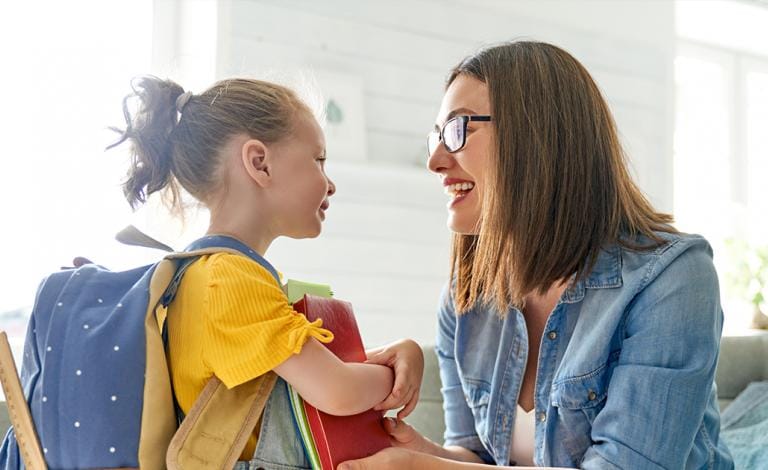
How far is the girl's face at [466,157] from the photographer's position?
179 cm

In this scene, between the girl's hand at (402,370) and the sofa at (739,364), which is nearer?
the girl's hand at (402,370)

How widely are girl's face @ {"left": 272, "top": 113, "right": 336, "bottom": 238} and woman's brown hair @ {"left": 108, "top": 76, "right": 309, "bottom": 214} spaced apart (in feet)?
0.10

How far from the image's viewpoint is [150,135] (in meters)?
1.67

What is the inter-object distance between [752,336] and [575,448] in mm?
1194

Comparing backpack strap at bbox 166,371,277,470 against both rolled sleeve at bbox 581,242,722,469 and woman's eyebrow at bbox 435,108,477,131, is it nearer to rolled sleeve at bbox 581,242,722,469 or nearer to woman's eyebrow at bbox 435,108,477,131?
rolled sleeve at bbox 581,242,722,469

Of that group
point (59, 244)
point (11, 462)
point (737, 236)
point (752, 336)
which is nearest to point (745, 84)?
point (737, 236)

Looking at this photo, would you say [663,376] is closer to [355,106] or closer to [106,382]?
[106,382]

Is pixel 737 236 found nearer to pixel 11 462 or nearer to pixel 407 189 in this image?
pixel 407 189

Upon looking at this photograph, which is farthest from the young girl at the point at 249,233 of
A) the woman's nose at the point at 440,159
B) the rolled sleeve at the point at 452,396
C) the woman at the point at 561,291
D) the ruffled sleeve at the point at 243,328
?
the rolled sleeve at the point at 452,396

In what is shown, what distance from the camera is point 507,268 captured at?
1.72 m

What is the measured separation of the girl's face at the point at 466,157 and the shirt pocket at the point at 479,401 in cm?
32

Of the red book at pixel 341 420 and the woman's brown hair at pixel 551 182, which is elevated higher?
the woman's brown hair at pixel 551 182

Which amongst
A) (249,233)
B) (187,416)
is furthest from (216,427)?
(249,233)

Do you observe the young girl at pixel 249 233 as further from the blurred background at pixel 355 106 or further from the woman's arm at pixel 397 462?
the blurred background at pixel 355 106
